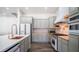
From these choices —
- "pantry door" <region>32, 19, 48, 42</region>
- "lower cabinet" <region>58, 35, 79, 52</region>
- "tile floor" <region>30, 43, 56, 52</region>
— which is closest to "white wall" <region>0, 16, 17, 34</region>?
"pantry door" <region>32, 19, 48, 42</region>

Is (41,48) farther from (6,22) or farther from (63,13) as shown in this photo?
(6,22)

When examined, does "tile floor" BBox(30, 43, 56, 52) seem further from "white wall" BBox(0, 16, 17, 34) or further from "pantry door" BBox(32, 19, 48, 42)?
"white wall" BBox(0, 16, 17, 34)

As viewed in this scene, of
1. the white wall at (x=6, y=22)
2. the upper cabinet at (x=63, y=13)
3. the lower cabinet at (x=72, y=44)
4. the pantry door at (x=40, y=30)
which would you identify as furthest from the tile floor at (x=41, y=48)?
the white wall at (x=6, y=22)

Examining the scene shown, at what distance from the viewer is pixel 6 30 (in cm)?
922

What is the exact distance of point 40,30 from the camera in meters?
9.00

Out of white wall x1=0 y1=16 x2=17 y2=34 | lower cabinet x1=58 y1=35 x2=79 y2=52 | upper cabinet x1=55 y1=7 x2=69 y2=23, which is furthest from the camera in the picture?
white wall x1=0 y1=16 x2=17 y2=34

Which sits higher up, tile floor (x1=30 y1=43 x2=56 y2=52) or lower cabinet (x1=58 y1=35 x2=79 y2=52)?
lower cabinet (x1=58 y1=35 x2=79 y2=52)

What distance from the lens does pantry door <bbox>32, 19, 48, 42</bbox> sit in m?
8.46

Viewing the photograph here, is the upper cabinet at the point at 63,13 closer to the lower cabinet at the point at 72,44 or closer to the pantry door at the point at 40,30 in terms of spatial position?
the lower cabinet at the point at 72,44

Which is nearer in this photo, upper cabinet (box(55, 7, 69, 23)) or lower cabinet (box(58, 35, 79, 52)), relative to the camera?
lower cabinet (box(58, 35, 79, 52))

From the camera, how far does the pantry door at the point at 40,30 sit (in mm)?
8461

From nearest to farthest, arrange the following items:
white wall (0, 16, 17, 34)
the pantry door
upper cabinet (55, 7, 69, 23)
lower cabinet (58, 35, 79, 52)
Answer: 1. lower cabinet (58, 35, 79, 52)
2. upper cabinet (55, 7, 69, 23)
3. the pantry door
4. white wall (0, 16, 17, 34)
